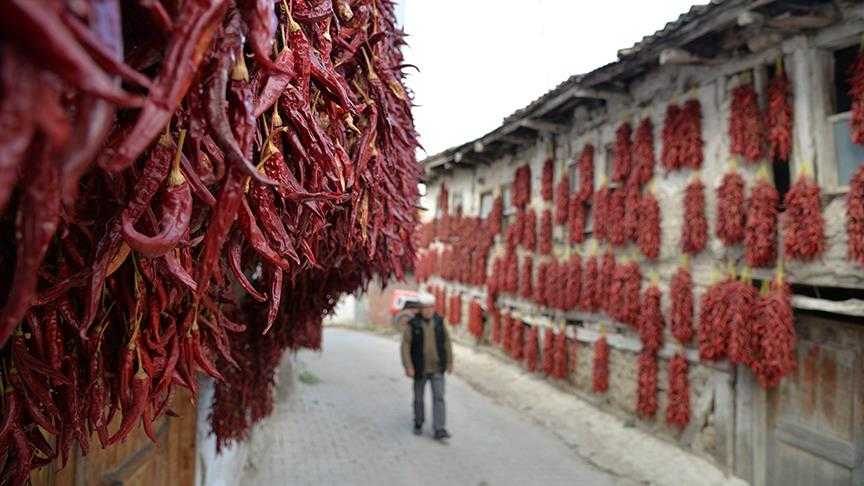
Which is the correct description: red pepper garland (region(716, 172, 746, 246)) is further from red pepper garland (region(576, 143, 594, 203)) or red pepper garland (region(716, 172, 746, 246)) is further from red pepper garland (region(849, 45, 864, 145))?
red pepper garland (region(576, 143, 594, 203))

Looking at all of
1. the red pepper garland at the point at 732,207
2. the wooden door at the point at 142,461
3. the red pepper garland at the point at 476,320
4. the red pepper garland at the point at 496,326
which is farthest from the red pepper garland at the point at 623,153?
the red pepper garland at the point at 476,320

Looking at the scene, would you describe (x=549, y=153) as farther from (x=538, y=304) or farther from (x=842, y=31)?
(x=842, y=31)

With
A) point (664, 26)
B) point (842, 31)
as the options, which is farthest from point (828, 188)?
point (664, 26)

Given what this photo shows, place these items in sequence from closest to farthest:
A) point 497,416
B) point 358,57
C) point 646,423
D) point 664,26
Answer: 1. point 358,57
2. point 664,26
3. point 646,423
4. point 497,416

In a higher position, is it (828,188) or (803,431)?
(828,188)

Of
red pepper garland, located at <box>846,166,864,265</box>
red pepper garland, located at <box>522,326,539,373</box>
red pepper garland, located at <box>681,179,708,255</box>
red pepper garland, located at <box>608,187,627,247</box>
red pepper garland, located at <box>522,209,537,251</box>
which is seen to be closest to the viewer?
A: red pepper garland, located at <box>846,166,864,265</box>

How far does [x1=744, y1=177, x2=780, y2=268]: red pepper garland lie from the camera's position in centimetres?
566

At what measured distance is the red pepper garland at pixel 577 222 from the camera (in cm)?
937

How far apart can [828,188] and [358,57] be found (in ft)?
17.9

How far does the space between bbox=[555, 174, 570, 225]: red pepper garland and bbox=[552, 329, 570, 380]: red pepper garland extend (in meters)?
2.00

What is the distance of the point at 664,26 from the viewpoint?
630 cm

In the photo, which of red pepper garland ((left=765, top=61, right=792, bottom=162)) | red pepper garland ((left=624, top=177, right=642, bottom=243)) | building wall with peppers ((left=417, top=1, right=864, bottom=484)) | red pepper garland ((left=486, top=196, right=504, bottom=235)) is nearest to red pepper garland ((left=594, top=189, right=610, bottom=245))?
building wall with peppers ((left=417, top=1, right=864, bottom=484))

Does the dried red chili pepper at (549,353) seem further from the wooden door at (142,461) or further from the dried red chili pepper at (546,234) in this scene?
the wooden door at (142,461)

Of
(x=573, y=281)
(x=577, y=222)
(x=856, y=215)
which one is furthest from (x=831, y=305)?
(x=577, y=222)
